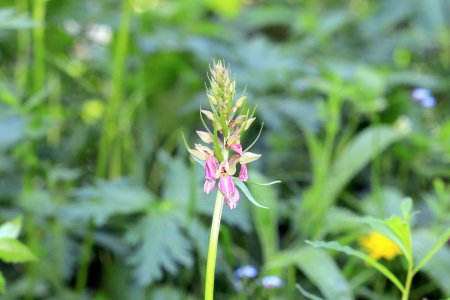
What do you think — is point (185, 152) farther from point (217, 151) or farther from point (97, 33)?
point (217, 151)

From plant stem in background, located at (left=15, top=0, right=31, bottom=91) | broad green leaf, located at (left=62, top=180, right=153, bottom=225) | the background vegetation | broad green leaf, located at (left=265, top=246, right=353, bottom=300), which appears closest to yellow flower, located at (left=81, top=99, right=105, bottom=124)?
the background vegetation

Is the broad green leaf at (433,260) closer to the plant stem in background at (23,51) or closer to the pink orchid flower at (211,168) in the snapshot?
the pink orchid flower at (211,168)

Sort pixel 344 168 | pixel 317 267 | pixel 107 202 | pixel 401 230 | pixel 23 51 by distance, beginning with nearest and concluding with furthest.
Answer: pixel 401 230 → pixel 317 267 → pixel 107 202 → pixel 344 168 → pixel 23 51

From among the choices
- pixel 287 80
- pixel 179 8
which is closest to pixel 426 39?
pixel 287 80

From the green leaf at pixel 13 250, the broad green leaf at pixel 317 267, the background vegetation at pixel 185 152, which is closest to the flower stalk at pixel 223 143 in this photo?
the green leaf at pixel 13 250

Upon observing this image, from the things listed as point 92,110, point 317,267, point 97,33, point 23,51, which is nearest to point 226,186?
point 317,267

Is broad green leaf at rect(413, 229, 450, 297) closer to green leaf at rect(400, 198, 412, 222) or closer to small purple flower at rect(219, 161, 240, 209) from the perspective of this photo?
green leaf at rect(400, 198, 412, 222)

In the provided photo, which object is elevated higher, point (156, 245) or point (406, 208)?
point (406, 208)
